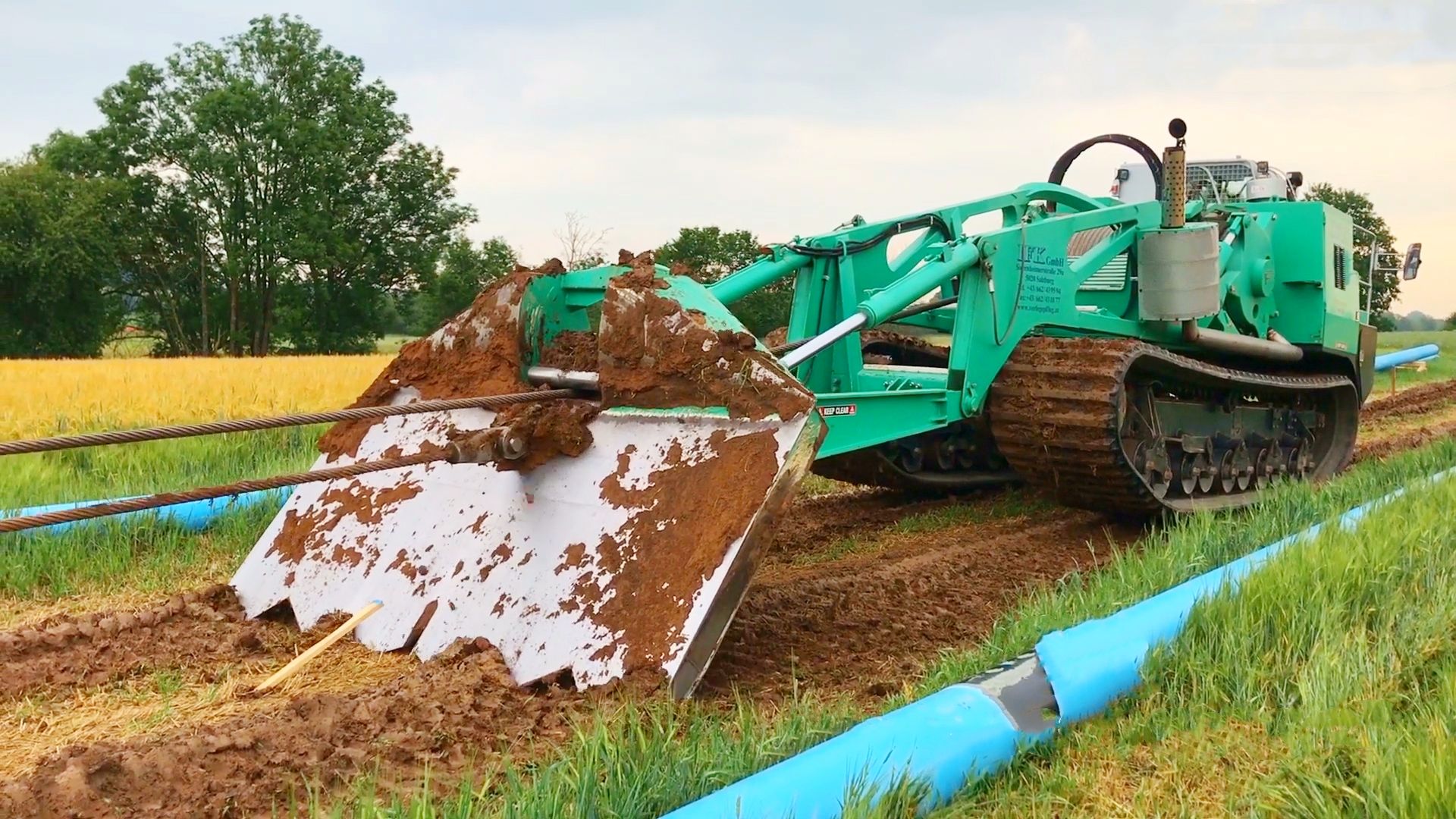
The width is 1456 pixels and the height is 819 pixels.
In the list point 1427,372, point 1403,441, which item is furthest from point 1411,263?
point 1427,372

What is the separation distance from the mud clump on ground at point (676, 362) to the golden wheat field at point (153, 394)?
24.7 feet

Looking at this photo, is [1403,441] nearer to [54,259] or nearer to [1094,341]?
[1094,341]

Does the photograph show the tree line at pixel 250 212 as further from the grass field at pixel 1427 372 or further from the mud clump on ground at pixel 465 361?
the mud clump on ground at pixel 465 361

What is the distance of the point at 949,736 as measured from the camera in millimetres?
2646

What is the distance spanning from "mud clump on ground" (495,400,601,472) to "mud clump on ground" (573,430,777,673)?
0.25 m

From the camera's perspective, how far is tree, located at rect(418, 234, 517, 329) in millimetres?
41594

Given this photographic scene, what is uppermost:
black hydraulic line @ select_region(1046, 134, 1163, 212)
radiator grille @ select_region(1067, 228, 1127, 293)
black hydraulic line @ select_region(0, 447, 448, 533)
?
black hydraulic line @ select_region(1046, 134, 1163, 212)

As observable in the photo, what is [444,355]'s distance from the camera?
4.67 m

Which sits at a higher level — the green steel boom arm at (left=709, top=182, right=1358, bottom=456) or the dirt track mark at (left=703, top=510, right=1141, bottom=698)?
the green steel boom arm at (left=709, top=182, right=1358, bottom=456)

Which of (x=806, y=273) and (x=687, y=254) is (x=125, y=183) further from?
(x=806, y=273)

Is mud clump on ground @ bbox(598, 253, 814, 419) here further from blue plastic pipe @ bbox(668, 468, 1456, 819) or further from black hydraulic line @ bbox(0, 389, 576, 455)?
blue plastic pipe @ bbox(668, 468, 1456, 819)

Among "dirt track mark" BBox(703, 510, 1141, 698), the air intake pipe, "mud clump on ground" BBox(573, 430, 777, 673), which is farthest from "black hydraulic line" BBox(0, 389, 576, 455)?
the air intake pipe

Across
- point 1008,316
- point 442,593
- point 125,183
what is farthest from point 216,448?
point 125,183

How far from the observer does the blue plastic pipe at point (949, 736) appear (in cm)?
234
